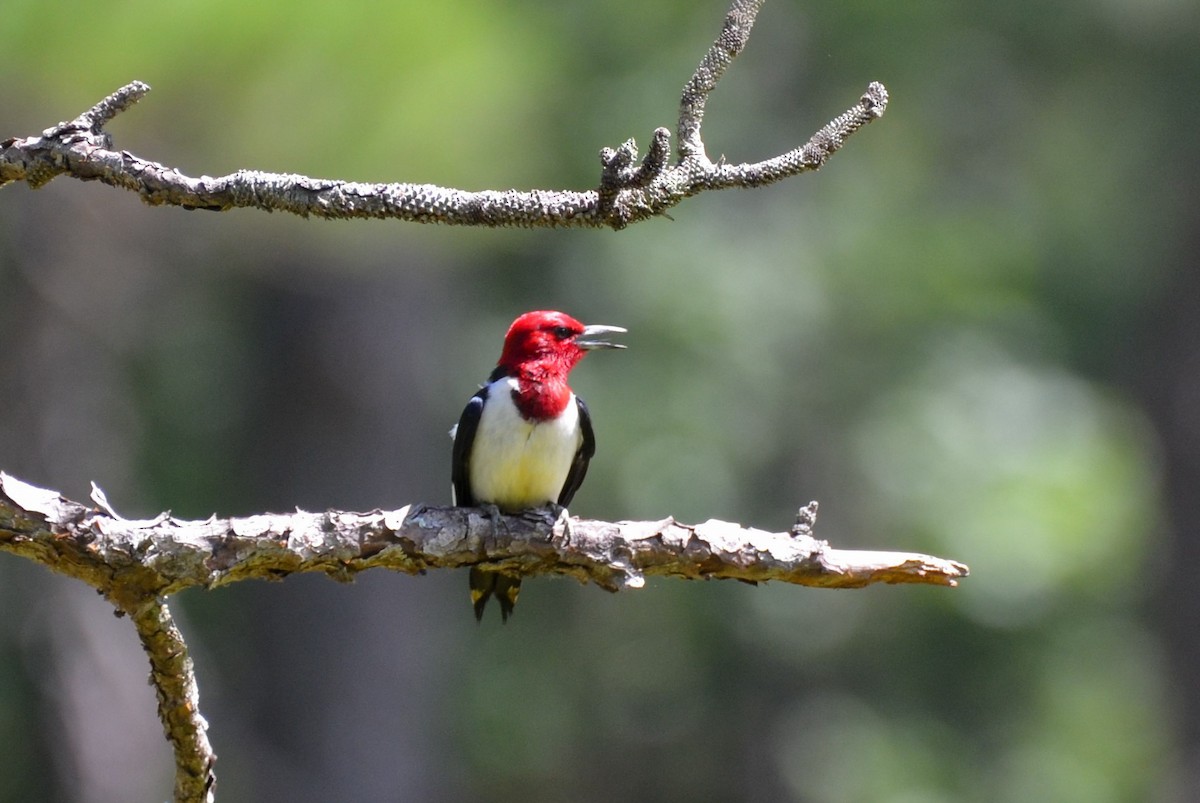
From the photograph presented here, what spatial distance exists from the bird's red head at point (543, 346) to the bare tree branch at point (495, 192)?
241 cm

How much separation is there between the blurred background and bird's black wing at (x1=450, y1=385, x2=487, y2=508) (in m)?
4.14

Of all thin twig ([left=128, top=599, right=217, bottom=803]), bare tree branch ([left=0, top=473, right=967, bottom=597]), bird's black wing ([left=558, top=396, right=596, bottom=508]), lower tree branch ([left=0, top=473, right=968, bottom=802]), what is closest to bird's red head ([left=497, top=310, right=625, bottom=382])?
bird's black wing ([left=558, top=396, right=596, bottom=508])

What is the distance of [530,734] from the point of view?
54.2ft

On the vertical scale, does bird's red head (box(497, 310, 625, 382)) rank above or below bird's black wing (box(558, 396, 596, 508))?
above

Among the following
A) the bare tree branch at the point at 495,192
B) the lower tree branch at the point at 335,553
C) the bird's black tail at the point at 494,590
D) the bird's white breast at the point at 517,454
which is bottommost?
the lower tree branch at the point at 335,553

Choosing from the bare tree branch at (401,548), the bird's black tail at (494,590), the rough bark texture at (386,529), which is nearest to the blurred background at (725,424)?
the bird's black tail at (494,590)

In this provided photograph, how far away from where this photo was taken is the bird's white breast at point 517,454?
16.6 feet

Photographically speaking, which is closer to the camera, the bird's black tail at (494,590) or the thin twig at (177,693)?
the thin twig at (177,693)

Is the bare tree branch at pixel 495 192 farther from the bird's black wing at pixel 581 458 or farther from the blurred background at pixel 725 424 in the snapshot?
the blurred background at pixel 725 424

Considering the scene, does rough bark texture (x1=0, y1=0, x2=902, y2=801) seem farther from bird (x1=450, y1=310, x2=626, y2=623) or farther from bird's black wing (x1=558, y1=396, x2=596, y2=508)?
bird's black wing (x1=558, y1=396, x2=596, y2=508)

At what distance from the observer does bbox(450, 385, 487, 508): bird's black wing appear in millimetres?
5340

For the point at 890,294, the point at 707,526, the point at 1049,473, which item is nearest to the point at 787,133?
the point at 890,294

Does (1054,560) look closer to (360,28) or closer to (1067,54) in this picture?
(1067,54)

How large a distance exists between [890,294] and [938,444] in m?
1.70
